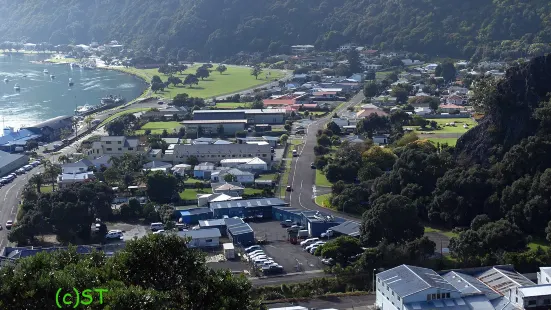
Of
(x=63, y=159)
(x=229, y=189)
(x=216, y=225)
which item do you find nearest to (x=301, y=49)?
(x=63, y=159)

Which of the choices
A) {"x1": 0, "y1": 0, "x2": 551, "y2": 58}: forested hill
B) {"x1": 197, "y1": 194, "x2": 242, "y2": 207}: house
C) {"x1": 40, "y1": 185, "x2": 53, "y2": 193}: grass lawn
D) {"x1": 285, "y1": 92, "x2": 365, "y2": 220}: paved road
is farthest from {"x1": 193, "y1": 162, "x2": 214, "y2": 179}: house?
{"x1": 0, "y1": 0, "x2": 551, "y2": 58}: forested hill

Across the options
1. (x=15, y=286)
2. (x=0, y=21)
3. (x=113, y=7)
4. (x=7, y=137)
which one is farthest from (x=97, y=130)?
(x=0, y=21)

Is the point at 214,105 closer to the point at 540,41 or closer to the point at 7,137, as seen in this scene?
the point at 7,137

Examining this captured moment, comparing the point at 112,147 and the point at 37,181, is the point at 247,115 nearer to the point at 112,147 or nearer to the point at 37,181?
the point at 112,147

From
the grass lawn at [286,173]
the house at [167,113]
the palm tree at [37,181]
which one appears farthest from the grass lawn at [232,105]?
the palm tree at [37,181]

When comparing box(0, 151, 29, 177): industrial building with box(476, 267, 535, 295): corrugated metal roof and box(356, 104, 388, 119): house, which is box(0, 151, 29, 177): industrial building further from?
box(476, 267, 535, 295): corrugated metal roof
